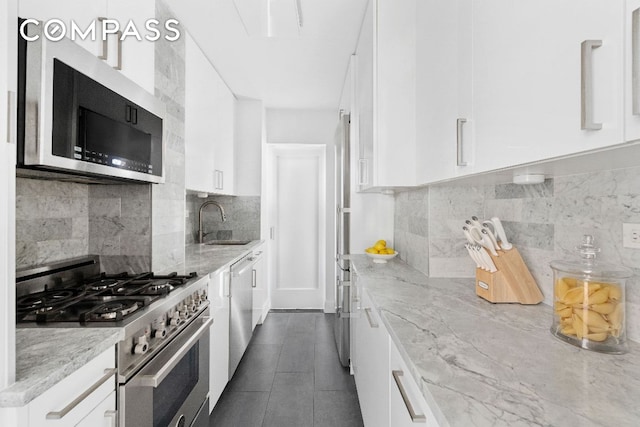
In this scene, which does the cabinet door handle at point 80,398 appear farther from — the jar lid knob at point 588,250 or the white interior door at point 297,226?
the white interior door at point 297,226

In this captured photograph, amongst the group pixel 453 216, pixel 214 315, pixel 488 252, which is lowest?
pixel 214 315

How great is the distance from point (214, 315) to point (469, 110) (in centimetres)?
180

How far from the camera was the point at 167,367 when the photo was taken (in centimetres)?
133

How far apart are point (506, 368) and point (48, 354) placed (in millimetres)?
1147

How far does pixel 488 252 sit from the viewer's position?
56.1 inches

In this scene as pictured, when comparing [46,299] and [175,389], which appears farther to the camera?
[175,389]

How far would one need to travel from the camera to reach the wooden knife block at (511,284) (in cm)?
137

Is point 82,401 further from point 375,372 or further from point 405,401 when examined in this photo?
point 375,372

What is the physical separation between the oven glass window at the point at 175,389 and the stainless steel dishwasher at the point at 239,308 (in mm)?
813

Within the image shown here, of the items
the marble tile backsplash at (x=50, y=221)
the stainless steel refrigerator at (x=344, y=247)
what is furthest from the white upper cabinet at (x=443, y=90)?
the marble tile backsplash at (x=50, y=221)

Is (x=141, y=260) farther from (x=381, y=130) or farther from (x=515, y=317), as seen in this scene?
(x=515, y=317)

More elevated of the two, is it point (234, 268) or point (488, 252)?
point (488, 252)

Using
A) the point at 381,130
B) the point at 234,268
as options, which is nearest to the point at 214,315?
the point at 234,268

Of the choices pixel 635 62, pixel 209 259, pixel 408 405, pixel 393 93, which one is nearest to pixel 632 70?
→ pixel 635 62
